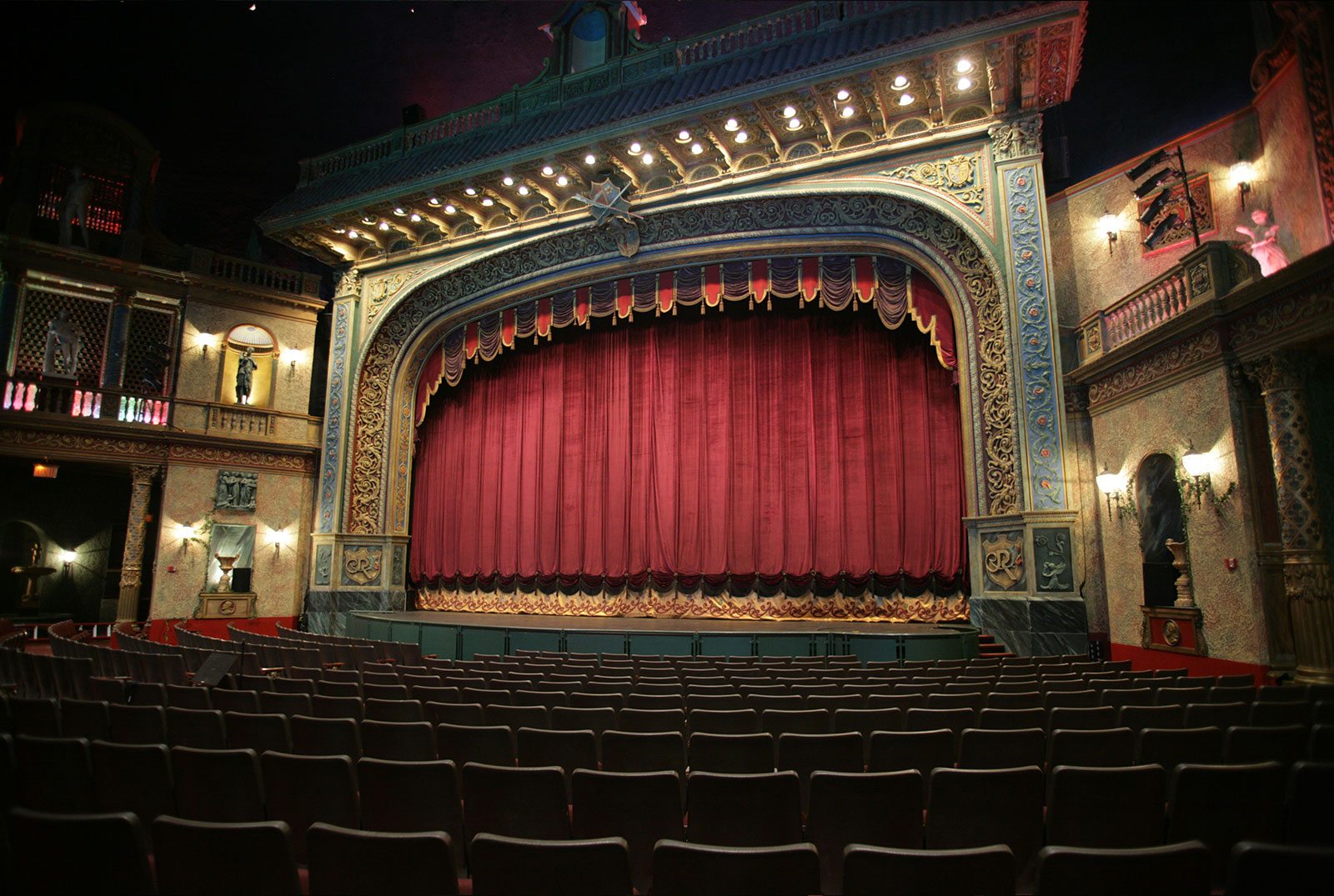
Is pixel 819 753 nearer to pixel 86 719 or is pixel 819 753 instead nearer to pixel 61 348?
pixel 86 719

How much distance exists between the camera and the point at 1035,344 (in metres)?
10.1

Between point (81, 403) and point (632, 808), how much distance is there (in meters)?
15.8

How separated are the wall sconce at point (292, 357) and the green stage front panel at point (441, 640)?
24.3 ft

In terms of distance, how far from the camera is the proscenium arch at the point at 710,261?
10.5 m

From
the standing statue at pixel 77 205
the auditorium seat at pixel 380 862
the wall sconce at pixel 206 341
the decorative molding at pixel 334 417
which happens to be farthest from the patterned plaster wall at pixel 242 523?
the auditorium seat at pixel 380 862

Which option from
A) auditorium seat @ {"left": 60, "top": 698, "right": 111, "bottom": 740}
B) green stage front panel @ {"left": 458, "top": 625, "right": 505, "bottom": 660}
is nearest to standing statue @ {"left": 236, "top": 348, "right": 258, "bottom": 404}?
green stage front panel @ {"left": 458, "top": 625, "right": 505, "bottom": 660}

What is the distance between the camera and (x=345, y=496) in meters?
14.8

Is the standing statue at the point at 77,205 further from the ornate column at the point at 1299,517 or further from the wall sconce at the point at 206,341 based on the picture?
the ornate column at the point at 1299,517

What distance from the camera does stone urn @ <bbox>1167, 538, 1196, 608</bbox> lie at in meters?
8.48

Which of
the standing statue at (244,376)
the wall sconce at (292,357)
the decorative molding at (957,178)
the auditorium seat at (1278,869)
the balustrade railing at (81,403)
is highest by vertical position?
the decorative molding at (957,178)

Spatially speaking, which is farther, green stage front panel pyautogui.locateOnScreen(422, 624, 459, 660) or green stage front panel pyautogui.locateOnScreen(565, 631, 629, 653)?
green stage front panel pyautogui.locateOnScreen(422, 624, 459, 660)

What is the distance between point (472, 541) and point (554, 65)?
9.41 metres

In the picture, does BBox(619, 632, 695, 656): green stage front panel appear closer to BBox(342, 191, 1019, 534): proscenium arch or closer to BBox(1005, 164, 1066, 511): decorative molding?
BBox(342, 191, 1019, 534): proscenium arch

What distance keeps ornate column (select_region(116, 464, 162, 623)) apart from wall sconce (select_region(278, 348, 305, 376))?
10.3 feet
